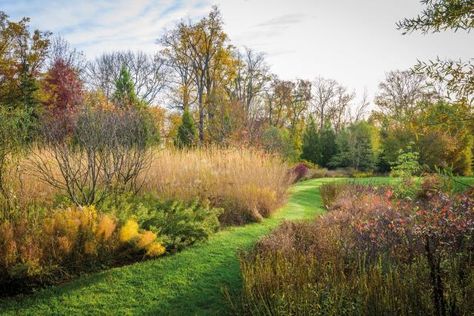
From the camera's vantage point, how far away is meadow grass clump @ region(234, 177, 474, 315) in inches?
127

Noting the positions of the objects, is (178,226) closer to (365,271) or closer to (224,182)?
(224,182)

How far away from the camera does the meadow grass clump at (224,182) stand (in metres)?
7.79

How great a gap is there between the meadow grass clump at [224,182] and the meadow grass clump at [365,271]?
Result: 6.21 feet

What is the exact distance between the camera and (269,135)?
23203 mm

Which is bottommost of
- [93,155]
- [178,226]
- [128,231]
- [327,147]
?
[178,226]

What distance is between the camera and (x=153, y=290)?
4488 mm

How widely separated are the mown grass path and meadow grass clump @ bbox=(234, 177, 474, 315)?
0.41 metres

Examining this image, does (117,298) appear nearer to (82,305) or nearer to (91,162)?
(82,305)

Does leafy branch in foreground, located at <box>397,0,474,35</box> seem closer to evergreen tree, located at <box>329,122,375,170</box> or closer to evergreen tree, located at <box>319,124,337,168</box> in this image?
evergreen tree, located at <box>329,122,375,170</box>

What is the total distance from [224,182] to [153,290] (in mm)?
4296

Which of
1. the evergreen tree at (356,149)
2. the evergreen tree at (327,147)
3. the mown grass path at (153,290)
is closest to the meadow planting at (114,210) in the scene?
the mown grass path at (153,290)

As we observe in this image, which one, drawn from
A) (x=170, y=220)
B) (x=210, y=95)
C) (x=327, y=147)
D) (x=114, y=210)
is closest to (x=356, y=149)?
(x=327, y=147)

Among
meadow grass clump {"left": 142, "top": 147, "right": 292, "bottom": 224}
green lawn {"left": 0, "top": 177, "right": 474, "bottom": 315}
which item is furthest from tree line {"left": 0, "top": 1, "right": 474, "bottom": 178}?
green lawn {"left": 0, "top": 177, "right": 474, "bottom": 315}

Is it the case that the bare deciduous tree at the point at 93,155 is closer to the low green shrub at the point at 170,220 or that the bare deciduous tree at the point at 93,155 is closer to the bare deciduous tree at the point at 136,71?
the low green shrub at the point at 170,220
